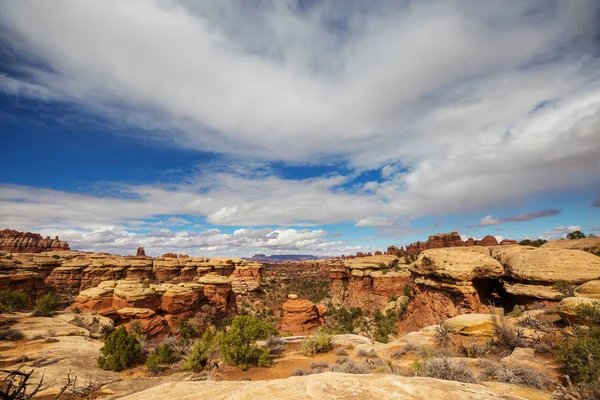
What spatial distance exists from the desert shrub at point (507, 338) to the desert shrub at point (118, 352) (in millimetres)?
19976

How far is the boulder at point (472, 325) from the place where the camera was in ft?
46.0

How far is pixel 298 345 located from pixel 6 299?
33.7 meters

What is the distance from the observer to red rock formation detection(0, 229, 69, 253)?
95.7 metres

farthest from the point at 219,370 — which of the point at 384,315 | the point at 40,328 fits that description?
the point at 384,315

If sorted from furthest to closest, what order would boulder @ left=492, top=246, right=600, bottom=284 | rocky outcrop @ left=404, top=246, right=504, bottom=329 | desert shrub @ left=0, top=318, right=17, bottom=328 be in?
rocky outcrop @ left=404, top=246, right=504, bottom=329, desert shrub @ left=0, top=318, right=17, bottom=328, boulder @ left=492, top=246, right=600, bottom=284

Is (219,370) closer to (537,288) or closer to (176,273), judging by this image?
(537,288)

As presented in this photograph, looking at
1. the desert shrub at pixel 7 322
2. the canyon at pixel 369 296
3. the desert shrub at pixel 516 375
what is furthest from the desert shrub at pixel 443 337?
the desert shrub at pixel 7 322

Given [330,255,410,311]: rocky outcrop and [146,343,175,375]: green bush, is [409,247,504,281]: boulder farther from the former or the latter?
[146,343,175,375]: green bush

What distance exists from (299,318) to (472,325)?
20.8m

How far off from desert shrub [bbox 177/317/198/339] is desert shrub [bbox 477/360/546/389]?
28.7 metres

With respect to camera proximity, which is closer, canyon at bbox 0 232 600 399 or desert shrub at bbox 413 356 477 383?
desert shrub at bbox 413 356 477 383

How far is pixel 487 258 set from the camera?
24.2 metres

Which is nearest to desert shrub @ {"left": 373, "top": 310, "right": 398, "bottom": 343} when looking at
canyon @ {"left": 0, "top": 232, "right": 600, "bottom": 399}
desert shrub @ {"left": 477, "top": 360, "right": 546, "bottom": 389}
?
canyon @ {"left": 0, "top": 232, "right": 600, "bottom": 399}

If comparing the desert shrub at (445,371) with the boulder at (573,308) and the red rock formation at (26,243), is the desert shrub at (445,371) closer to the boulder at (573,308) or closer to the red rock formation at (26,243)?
the boulder at (573,308)
